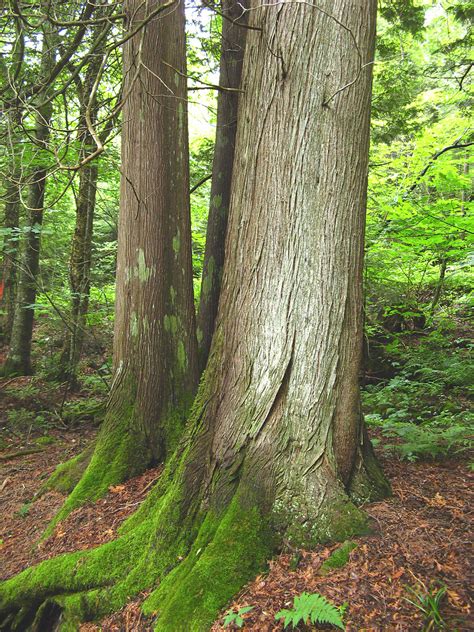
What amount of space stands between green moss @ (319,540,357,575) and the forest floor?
3 centimetres

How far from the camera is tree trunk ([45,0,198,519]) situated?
13.7 ft

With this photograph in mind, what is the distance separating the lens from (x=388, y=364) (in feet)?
24.7

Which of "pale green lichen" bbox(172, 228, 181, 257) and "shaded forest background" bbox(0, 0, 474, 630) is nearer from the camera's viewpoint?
"shaded forest background" bbox(0, 0, 474, 630)

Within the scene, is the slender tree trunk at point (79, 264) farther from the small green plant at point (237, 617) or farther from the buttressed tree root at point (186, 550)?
the small green plant at point (237, 617)

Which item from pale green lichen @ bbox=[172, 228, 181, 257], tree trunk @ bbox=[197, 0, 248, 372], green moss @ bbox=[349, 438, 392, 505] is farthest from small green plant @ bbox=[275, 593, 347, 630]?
pale green lichen @ bbox=[172, 228, 181, 257]

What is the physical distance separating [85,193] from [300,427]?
716 cm

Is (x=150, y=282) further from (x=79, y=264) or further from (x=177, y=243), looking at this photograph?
(x=79, y=264)

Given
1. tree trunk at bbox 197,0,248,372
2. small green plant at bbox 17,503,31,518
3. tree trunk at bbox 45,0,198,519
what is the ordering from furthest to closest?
1. tree trunk at bbox 197,0,248,372
2. small green plant at bbox 17,503,31,518
3. tree trunk at bbox 45,0,198,519

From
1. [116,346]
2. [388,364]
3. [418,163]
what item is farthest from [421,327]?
[116,346]

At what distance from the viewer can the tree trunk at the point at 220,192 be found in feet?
15.8

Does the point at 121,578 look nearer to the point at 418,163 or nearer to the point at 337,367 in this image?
the point at 337,367

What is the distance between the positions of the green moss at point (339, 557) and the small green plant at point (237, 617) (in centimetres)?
43

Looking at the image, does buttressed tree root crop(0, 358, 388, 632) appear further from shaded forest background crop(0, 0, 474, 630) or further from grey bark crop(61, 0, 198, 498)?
grey bark crop(61, 0, 198, 498)

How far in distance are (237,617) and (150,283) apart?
289cm
